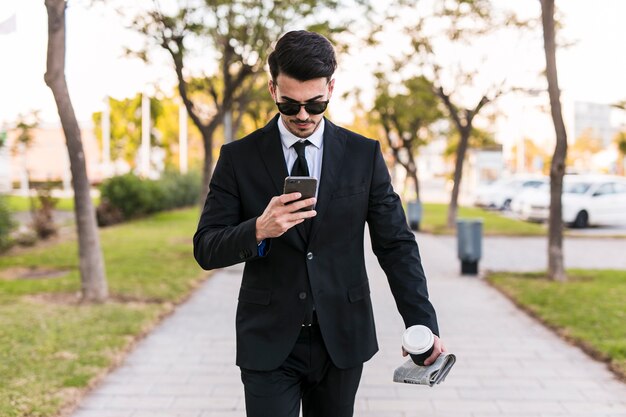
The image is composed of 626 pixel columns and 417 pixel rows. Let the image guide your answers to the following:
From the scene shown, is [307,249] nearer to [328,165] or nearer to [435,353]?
[328,165]

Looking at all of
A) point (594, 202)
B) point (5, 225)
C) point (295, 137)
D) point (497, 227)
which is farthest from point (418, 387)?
point (594, 202)

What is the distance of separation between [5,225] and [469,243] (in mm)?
7891

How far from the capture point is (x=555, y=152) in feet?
33.6

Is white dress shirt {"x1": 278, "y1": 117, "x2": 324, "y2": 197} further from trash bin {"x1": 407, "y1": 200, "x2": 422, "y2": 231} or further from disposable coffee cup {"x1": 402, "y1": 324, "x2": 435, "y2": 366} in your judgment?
trash bin {"x1": 407, "y1": 200, "x2": 422, "y2": 231}

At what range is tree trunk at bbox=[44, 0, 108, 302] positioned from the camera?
7.95m

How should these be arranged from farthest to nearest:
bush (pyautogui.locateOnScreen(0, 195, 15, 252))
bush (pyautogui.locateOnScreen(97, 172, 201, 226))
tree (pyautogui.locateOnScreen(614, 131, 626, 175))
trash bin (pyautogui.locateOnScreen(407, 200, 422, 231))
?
tree (pyautogui.locateOnScreen(614, 131, 626, 175)), bush (pyautogui.locateOnScreen(97, 172, 201, 226)), trash bin (pyautogui.locateOnScreen(407, 200, 422, 231)), bush (pyautogui.locateOnScreen(0, 195, 15, 252))

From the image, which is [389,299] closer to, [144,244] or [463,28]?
[144,244]

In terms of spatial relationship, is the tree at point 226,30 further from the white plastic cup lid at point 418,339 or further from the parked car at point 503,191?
the parked car at point 503,191

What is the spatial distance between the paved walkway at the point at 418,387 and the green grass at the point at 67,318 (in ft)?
0.71

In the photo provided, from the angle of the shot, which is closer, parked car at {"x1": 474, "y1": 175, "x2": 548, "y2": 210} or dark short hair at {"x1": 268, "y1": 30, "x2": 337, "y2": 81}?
dark short hair at {"x1": 268, "y1": 30, "x2": 337, "y2": 81}

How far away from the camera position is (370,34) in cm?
1839

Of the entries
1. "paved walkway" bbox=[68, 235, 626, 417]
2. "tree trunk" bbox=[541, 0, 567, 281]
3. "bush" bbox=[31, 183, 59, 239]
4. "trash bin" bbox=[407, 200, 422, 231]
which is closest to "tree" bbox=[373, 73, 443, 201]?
"trash bin" bbox=[407, 200, 422, 231]

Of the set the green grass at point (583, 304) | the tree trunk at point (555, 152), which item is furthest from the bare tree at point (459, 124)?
the tree trunk at point (555, 152)

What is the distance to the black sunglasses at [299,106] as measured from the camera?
95.4 inches
